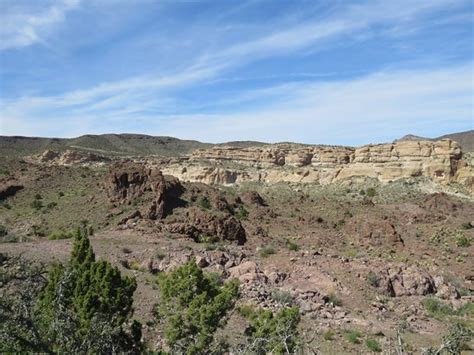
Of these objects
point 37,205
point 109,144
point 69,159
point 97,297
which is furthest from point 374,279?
point 109,144

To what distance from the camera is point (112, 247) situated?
77.2ft

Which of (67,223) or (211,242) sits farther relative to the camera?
(67,223)

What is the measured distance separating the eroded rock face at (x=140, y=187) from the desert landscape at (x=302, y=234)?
0.34 ft

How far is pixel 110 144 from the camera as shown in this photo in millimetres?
108188

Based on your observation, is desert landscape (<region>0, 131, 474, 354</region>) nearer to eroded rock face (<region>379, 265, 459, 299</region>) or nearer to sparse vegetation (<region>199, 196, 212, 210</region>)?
eroded rock face (<region>379, 265, 459, 299</region>)

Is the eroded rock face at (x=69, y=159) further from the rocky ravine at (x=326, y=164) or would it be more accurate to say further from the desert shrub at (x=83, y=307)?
the desert shrub at (x=83, y=307)

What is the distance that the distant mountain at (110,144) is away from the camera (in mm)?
91575

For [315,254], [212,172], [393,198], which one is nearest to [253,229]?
[315,254]

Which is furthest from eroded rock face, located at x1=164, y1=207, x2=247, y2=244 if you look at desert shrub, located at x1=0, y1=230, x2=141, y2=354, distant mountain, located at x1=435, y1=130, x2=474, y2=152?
distant mountain, located at x1=435, y1=130, x2=474, y2=152

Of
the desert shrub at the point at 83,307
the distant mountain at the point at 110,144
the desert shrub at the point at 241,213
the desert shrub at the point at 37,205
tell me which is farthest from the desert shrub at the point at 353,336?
the distant mountain at the point at 110,144

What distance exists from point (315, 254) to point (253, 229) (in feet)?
28.0

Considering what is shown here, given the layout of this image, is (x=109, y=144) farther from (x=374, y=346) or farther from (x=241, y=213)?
(x=374, y=346)

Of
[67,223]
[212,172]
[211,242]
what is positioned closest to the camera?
[211,242]

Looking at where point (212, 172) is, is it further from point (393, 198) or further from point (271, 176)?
point (393, 198)
